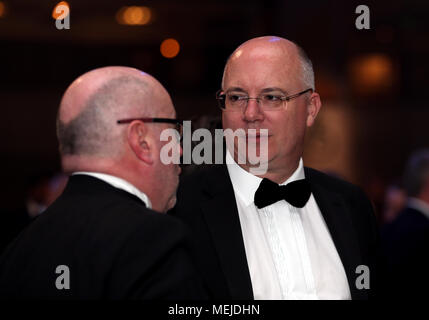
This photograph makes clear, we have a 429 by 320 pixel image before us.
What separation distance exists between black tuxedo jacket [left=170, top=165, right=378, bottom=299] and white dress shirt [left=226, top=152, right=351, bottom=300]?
46 millimetres

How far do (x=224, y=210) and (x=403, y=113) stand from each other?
346 inches

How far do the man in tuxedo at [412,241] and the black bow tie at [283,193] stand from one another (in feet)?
3.99

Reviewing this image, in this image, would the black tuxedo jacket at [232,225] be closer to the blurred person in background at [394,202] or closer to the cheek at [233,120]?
the cheek at [233,120]

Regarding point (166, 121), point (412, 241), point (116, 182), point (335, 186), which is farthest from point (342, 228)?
point (412, 241)

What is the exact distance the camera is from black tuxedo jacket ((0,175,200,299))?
165 centimetres

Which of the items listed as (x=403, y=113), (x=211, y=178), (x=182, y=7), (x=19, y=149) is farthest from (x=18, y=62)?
(x=211, y=178)

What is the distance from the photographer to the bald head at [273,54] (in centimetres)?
256

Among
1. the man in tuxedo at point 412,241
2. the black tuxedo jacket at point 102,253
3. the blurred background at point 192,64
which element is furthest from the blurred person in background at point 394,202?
the black tuxedo jacket at point 102,253

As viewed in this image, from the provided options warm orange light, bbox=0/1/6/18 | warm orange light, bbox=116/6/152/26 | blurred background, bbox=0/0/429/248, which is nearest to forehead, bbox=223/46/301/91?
blurred background, bbox=0/0/429/248

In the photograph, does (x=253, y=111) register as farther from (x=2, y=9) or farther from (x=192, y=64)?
(x=2, y=9)

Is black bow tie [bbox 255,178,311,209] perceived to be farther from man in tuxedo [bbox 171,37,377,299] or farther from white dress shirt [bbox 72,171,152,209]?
white dress shirt [bbox 72,171,152,209]

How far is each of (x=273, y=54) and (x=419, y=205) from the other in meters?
2.65

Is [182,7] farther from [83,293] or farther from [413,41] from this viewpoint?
[83,293]

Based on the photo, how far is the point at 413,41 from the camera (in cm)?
1040
